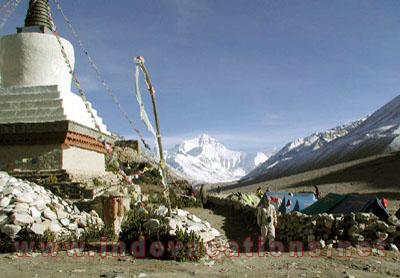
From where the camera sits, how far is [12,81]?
1552 centimetres

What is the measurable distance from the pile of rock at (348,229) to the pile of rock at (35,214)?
555 cm

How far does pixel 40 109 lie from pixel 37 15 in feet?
16.5

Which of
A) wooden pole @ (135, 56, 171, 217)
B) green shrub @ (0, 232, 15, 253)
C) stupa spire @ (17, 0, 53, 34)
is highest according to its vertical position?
stupa spire @ (17, 0, 53, 34)

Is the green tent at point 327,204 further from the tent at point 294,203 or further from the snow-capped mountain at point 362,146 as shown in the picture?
the snow-capped mountain at point 362,146

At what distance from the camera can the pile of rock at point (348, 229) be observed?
343 inches

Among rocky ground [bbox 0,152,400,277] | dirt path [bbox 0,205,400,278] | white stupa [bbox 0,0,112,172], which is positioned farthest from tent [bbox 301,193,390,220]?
white stupa [bbox 0,0,112,172]

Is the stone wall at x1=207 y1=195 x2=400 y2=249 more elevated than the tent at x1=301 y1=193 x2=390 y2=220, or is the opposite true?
the tent at x1=301 y1=193 x2=390 y2=220

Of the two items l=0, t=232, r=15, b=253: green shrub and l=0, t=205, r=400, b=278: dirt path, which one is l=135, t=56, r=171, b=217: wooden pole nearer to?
l=0, t=205, r=400, b=278: dirt path

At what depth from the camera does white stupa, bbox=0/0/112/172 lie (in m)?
13.7

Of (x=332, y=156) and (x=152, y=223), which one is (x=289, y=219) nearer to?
(x=152, y=223)

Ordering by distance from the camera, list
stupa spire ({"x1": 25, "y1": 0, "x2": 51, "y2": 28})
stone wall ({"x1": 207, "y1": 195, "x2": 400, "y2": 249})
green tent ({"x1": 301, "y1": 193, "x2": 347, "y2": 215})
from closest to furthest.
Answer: stone wall ({"x1": 207, "y1": 195, "x2": 400, "y2": 249}) → green tent ({"x1": 301, "y1": 193, "x2": 347, "y2": 215}) → stupa spire ({"x1": 25, "y1": 0, "x2": 51, "y2": 28})

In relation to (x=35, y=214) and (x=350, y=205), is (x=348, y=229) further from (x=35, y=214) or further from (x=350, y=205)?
(x=35, y=214)

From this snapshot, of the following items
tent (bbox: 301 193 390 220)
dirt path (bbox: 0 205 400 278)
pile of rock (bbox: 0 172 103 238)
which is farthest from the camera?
tent (bbox: 301 193 390 220)

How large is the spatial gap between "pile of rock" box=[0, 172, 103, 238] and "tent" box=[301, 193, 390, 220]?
280 inches
